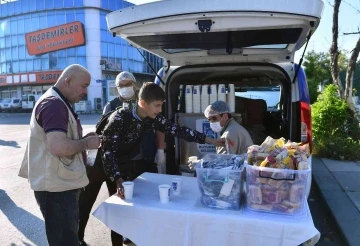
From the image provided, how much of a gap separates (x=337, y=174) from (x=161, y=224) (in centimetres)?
451

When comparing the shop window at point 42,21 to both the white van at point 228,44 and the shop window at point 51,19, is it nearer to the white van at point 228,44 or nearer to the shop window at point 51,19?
the shop window at point 51,19

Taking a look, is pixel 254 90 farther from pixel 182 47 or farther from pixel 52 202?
pixel 52 202

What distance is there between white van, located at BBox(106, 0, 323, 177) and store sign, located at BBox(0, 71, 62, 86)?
32747mm

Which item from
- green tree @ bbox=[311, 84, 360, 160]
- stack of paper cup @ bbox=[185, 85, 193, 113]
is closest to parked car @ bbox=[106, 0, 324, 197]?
stack of paper cup @ bbox=[185, 85, 193, 113]

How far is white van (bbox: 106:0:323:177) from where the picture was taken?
222 cm

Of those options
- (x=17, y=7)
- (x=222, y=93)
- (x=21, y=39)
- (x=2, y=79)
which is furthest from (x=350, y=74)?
(x=2, y=79)

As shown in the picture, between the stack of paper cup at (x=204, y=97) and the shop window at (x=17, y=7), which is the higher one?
the shop window at (x=17, y=7)

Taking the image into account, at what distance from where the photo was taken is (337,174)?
18.3 ft

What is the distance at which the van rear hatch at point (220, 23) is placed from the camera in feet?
7.11

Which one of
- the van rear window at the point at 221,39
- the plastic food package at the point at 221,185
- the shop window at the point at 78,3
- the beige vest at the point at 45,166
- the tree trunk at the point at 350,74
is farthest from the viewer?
the shop window at the point at 78,3

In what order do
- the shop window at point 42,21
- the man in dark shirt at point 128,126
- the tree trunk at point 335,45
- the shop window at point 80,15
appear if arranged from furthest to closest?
the shop window at point 42,21 → the shop window at point 80,15 → the tree trunk at point 335,45 → the man in dark shirt at point 128,126

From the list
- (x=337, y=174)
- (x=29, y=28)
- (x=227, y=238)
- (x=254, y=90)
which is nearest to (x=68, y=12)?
(x=29, y=28)

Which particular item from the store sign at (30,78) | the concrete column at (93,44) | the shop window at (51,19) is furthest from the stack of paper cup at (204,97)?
the shop window at (51,19)

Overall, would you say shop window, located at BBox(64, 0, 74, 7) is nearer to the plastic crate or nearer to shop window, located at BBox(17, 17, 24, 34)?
shop window, located at BBox(17, 17, 24, 34)
